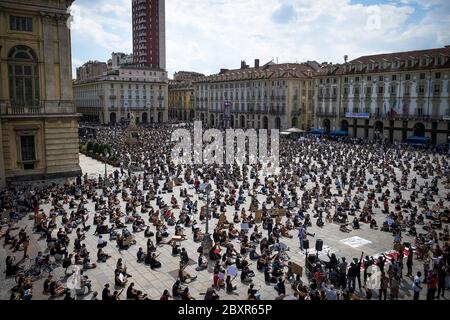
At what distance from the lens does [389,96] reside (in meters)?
68.7

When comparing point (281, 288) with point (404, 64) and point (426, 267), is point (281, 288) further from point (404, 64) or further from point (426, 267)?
point (404, 64)

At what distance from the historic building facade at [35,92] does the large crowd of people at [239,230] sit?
289 cm

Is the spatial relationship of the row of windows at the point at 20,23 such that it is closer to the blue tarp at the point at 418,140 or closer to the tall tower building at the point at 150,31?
the blue tarp at the point at 418,140

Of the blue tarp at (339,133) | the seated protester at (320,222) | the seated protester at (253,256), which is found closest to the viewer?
the seated protester at (253,256)

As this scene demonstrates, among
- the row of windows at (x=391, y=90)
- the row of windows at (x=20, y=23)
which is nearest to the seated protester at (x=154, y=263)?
the row of windows at (x=20, y=23)

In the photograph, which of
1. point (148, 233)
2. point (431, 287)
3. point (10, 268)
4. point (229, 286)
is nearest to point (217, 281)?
point (229, 286)

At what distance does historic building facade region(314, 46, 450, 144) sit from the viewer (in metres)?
61.8

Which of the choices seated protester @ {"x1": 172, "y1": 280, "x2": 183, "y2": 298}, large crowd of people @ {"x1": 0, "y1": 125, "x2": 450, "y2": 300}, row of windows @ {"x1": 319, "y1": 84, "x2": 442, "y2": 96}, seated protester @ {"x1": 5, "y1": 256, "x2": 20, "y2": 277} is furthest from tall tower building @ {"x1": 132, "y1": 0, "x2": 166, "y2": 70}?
seated protester @ {"x1": 172, "y1": 280, "x2": 183, "y2": 298}

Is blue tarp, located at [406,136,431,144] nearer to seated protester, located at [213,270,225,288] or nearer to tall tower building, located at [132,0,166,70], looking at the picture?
seated protester, located at [213,270,225,288]

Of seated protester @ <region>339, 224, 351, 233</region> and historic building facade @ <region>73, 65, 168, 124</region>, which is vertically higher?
historic building facade @ <region>73, 65, 168, 124</region>

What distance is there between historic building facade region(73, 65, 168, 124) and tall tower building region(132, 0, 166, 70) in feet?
42.7

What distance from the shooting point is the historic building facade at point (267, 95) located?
8675 cm

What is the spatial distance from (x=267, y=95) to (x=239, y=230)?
236 ft

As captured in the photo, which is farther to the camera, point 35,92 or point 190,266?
point 35,92
